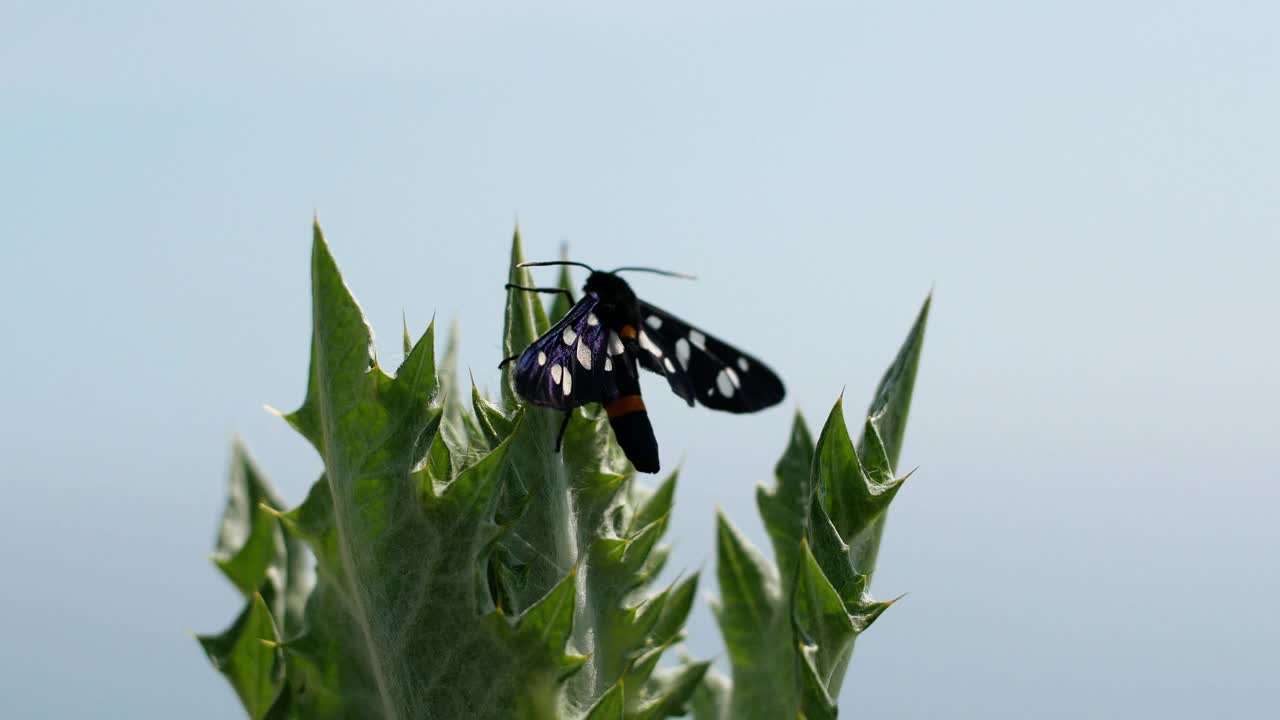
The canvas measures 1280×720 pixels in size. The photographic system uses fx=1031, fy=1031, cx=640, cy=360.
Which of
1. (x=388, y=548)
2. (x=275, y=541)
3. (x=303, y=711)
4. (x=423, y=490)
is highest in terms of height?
(x=423, y=490)

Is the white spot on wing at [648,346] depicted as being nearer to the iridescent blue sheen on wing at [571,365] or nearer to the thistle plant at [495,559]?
the iridescent blue sheen on wing at [571,365]

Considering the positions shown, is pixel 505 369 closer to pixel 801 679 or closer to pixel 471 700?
pixel 471 700

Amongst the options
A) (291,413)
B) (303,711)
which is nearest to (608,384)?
(291,413)

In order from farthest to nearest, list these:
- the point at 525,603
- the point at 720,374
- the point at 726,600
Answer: the point at 720,374 → the point at 726,600 → the point at 525,603

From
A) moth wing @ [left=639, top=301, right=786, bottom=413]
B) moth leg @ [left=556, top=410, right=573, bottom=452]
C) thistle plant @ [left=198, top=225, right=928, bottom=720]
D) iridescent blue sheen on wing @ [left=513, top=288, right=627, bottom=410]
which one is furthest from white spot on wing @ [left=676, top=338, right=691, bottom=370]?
moth leg @ [left=556, top=410, right=573, bottom=452]

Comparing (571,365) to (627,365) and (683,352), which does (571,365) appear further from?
(683,352)

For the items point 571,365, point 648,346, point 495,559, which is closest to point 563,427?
point 571,365
